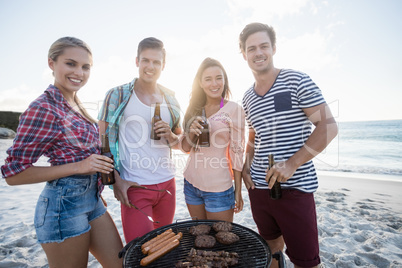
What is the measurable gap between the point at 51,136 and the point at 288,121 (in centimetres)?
257

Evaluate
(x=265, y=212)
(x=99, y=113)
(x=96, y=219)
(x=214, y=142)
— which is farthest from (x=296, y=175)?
(x=99, y=113)

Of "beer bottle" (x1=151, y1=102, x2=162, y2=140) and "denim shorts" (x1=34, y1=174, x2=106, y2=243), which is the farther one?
"beer bottle" (x1=151, y1=102, x2=162, y2=140)

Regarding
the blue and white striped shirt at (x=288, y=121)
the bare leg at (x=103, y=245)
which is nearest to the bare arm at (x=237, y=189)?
the blue and white striped shirt at (x=288, y=121)

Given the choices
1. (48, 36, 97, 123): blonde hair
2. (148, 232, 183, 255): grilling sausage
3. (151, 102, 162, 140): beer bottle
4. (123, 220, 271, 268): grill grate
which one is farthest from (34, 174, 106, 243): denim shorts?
(48, 36, 97, 123): blonde hair

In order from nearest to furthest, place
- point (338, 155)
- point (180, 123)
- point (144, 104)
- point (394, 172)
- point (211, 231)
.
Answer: point (211, 231), point (144, 104), point (180, 123), point (394, 172), point (338, 155)

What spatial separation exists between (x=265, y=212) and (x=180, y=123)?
75.5 inches

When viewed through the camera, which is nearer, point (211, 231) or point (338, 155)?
point (211, 231)

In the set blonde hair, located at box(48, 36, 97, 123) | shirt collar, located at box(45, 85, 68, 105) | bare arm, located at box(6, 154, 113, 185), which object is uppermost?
blonde hair, located at box(48, 36, 97, 123)

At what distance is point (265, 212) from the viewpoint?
2951 mm

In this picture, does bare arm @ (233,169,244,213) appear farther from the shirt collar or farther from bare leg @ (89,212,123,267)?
the shirt collar

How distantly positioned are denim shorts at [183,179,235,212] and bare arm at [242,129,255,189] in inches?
10.5

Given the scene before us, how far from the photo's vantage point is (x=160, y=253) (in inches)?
81.5

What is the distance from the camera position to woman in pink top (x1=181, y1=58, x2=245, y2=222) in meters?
3.07

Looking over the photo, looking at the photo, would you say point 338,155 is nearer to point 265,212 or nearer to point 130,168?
point 265,212
